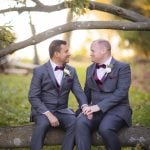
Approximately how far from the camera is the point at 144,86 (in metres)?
17.2

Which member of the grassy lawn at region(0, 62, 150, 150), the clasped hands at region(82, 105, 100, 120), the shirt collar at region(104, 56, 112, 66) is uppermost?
the shirt collar at region(104, 56, 112, 66)

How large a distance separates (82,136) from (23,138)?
40.2 inches

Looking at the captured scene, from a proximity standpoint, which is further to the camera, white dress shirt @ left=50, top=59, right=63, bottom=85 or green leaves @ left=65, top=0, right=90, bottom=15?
green leaves @ left=65, top=0, right=90, bottom=15

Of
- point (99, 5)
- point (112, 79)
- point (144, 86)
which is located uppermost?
point (99, 5)

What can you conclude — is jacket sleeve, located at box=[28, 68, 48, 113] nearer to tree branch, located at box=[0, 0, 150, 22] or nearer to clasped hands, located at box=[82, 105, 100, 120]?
clasped hands, located at box=[82, 105, 100, 120]

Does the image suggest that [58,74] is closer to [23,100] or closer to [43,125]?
[43,125]

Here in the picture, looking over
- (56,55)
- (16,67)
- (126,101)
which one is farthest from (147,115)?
(16,67)

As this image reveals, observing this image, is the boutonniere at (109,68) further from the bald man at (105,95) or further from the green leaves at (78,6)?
the green leaves at (78,6)

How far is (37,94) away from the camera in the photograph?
7.15m

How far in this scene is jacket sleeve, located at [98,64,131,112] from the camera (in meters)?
7.01

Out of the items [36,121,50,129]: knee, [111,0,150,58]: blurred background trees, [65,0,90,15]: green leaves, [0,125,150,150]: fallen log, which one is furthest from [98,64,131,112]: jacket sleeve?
Result: [111,0,150,58]: blurred background trees

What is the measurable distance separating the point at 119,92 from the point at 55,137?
3.65ft

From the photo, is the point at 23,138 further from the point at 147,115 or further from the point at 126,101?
the point at 147,115

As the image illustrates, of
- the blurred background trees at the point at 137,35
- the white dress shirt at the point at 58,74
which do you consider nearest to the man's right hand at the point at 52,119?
the white dress shirt at the point at 58,74
